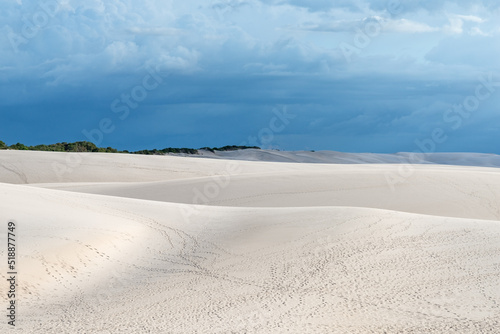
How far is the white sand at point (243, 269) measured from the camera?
16.2 ft

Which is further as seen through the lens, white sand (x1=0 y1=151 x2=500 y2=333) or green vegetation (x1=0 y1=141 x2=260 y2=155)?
green vegetation (x1=0 y1=141 x2=260 y2=155)

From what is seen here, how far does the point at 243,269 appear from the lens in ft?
20.7

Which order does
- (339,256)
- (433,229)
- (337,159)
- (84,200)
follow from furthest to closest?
(337,159)
(84,200)
(433,229)
(339,256)

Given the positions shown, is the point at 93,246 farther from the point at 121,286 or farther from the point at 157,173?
the point at 157,173

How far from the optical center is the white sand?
194 inches

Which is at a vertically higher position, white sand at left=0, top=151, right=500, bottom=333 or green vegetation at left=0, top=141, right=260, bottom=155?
green vegetation at left=0, top=141, right=260, bottom=155

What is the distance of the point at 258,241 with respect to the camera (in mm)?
7277

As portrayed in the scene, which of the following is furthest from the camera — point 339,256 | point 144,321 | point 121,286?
point 339,256

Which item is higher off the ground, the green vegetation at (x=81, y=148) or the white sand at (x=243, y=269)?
the green vegetation at (x=81, y=148)

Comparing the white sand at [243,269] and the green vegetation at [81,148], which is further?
the green vegetation at [81,148]

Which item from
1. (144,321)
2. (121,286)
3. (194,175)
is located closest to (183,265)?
(121,286)

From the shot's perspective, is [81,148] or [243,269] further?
[81,148]

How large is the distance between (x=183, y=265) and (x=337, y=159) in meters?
28.4

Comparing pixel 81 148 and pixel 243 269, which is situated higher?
pixel 81 148
